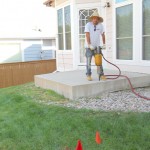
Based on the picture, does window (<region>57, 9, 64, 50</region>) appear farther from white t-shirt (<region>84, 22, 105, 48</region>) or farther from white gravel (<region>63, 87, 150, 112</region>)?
white gravel (<region>63, 87, 150, 112</region>)

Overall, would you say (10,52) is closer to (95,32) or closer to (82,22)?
(82,22)

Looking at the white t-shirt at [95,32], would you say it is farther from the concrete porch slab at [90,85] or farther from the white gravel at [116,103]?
the white gravel at [116,103]

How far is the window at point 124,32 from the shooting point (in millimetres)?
7840

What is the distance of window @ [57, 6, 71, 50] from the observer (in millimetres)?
10438

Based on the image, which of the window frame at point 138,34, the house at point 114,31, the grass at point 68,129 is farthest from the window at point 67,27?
the grass at point 68,129

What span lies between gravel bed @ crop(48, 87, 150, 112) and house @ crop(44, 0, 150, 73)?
160cm

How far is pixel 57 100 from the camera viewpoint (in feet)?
20.3

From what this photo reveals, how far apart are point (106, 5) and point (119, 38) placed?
1250 mm

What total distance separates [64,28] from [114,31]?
2.90 metres

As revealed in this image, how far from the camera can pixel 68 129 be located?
4.16 metres

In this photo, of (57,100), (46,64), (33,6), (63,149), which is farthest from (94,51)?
(33,6)

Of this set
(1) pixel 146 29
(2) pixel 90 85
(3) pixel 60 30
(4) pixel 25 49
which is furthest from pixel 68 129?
(4) pixel 25 49

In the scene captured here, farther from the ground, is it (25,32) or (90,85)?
(25,32)

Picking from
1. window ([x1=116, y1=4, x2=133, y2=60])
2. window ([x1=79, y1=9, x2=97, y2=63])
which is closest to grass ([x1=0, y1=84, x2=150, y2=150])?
window ([x1=116, y1=4, x2=133, y2=60])
